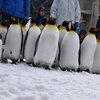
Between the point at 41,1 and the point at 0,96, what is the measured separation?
1396 cm

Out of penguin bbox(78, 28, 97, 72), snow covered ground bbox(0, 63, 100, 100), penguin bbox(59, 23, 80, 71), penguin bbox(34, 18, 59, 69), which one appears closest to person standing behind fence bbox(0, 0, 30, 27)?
penguin bbox(34, 18, 59, 69)

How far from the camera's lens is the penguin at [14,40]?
3.34 meters

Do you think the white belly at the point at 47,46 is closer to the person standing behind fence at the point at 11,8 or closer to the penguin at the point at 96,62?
the penguin at the point at 96,62

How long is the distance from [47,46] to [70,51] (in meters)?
0.36

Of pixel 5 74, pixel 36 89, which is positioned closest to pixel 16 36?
pixel 5 74

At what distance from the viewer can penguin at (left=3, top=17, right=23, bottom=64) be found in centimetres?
334

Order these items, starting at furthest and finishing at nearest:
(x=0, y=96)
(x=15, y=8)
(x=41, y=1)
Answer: (x=41, y=1) → (x=15, y=8) → (x=0, y=96)

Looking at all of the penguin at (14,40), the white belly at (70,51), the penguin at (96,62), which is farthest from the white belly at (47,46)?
the penguin at (96,62)

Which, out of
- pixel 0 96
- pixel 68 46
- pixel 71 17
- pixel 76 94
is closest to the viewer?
pixel 0 96

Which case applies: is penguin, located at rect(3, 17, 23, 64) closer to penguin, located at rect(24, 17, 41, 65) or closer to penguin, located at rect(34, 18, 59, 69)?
penguin, located at rect(24, 17, 41, 65)

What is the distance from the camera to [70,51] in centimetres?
336

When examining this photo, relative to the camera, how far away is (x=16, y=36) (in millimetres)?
3354

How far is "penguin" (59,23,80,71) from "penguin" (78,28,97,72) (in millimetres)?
165

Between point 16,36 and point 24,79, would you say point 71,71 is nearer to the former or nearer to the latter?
point 16,36
